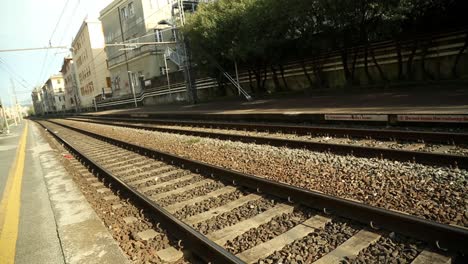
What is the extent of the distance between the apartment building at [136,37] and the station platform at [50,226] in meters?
Answer: 32.1

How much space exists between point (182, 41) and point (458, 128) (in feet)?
70.9

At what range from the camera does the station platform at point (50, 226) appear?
4.04 meters

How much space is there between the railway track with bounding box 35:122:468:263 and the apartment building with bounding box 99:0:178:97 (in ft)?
110

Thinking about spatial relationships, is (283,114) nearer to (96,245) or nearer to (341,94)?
(341,94)

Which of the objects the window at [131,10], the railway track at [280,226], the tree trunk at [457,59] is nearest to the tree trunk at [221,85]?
the tree trunk at [457,59]

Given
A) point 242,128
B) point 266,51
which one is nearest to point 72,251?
point 242,128

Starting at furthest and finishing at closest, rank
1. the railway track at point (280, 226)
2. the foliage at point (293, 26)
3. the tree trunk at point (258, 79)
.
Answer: the tree trunk at point (258, 79) → the foliage at point (293, 26) → the railway track at point (280, 226)

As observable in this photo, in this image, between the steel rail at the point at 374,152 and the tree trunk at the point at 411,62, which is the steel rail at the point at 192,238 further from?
the tree trunk at the point at 411,62

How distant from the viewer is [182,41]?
27000 mm

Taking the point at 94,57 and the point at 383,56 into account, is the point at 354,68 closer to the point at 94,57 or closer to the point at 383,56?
the point at 383,56

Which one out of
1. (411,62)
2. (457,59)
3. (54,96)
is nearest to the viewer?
(457,59)

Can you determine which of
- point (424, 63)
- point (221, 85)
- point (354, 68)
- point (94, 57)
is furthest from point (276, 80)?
point (94, 57)

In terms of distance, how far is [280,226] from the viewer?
4.38 m

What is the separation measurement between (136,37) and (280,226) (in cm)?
4554
